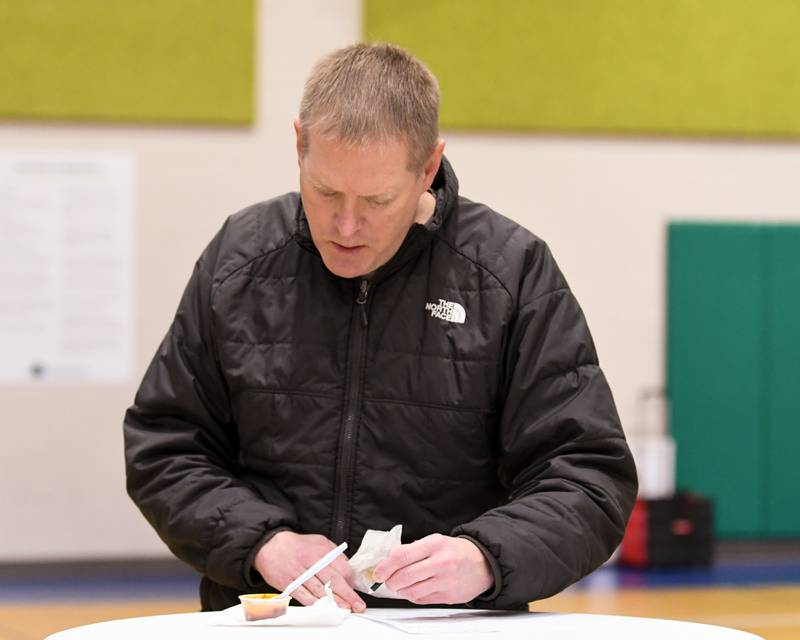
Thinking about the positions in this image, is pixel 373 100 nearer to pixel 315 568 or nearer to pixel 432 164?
pixel 432 164

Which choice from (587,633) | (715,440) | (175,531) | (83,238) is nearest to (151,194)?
(83,238)

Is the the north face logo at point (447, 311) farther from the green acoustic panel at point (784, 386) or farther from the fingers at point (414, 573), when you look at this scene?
the green acoustic panel at point (784, 386)

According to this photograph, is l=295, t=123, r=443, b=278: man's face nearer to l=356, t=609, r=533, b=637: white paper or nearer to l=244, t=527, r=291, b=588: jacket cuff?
l=244, t=527, r=291, b=588: jacket cuff

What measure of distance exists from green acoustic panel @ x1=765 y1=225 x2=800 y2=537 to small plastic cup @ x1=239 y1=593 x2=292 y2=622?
5.71m

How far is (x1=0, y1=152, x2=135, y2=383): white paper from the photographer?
6516 mm

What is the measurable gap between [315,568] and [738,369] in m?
5.56

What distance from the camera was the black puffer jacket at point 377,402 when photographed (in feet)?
7.30

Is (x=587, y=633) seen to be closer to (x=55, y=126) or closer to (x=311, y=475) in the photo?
(x=311, y=475)

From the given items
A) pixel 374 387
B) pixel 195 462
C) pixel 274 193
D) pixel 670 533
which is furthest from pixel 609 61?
pixel 195 462

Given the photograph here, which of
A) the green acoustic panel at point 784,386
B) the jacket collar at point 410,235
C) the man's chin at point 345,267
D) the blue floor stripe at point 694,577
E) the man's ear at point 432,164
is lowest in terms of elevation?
the blue floor stripe at point 694,577

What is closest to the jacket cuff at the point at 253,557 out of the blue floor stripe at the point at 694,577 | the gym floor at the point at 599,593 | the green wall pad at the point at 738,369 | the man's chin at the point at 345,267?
the man's chin at the point at 345,267

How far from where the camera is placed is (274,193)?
6.70 metres

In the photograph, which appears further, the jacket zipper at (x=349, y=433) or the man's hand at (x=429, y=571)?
the jacket zipper at (x=349, y=433)

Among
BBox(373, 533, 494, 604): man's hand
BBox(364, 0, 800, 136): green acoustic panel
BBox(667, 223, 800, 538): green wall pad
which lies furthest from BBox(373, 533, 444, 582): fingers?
BBox(667, 223, 800, 538): green wall pad
